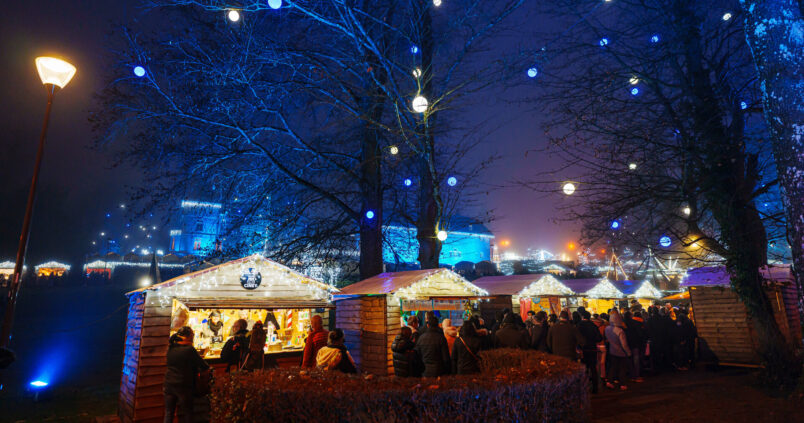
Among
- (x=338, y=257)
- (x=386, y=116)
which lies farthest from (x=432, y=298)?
(x=386, y=116)

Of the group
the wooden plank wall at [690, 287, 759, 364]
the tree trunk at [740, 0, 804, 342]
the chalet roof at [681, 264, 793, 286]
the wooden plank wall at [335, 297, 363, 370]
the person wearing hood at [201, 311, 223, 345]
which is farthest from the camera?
the chalet roof at [681, 264, 793, 286]

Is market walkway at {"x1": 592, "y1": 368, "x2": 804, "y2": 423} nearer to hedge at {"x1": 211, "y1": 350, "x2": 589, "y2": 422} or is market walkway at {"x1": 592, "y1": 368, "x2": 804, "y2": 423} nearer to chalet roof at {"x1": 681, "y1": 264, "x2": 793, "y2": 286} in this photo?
chalet roof at {"x1": 681, "y1": 264, "x2": 793, "y2": 286}

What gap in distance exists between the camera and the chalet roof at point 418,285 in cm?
1050

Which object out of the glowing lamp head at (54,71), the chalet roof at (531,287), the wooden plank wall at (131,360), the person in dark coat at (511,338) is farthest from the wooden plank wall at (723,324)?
the glowing lamp head at (54,71)

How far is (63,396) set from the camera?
10.2 metres

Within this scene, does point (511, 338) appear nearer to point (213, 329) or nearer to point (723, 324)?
point (213, 329)

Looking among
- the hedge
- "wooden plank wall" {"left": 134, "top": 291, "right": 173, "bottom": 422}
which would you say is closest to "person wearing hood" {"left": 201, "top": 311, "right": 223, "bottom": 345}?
"wooden plank wall" {"left": 134, "top": 291, "right": 173, "bottom": 422}

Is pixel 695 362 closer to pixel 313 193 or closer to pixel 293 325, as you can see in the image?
pixel 293 325

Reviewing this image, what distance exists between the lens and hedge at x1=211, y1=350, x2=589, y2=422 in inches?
150

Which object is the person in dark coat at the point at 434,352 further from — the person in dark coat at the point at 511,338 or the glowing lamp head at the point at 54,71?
the glowing lamp head at the point at 54,71

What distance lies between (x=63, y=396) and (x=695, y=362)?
682 inches

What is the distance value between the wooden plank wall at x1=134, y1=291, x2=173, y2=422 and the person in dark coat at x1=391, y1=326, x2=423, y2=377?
421 centimetres

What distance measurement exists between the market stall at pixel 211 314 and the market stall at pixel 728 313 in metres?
11.1

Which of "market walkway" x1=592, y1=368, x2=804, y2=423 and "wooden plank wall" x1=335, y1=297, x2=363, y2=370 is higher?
"wooden plank wall" x1=335, y1=297, x2=363, y2=370
